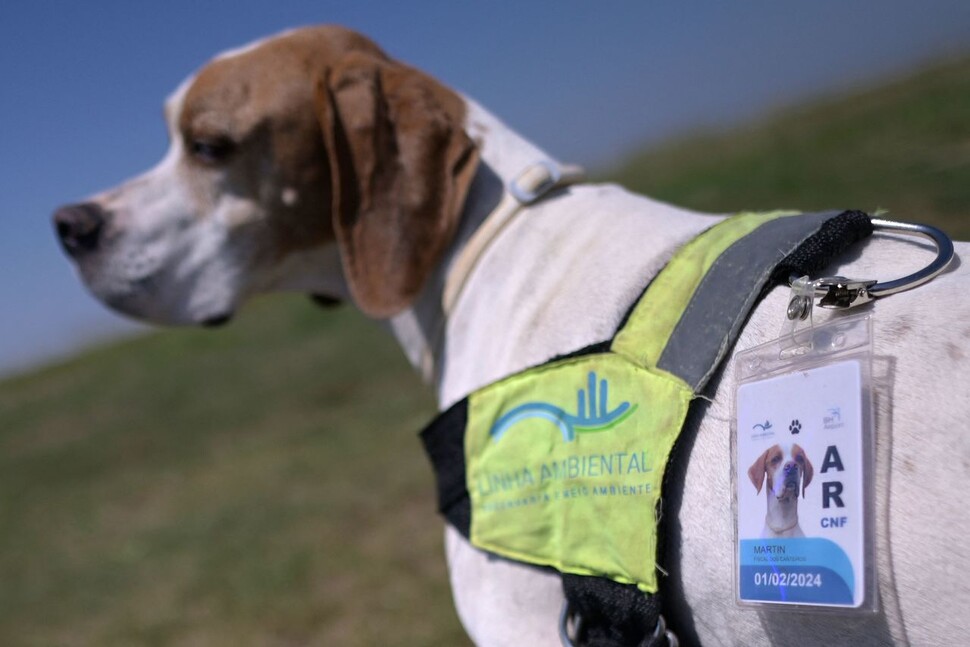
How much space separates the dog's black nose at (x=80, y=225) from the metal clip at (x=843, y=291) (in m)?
1.85

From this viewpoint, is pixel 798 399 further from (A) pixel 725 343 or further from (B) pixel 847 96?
(B) pixel 847 96

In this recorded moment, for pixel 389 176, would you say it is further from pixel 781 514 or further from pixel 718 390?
pixel 781 514

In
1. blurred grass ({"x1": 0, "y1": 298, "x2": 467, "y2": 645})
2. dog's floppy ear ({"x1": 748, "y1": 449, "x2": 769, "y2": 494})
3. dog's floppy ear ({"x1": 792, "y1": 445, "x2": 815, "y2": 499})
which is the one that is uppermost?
dog's floppy ear ({"x1": 792, "y1": 445, "x2": 815, "y2": 499})

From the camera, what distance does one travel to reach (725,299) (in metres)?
1.35

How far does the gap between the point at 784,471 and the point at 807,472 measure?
3 centimetres

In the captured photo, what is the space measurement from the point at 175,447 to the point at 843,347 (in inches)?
306

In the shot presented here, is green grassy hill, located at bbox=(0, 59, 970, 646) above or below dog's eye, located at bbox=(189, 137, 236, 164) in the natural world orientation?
below

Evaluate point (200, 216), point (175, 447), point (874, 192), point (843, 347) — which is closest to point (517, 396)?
point (843, 347)

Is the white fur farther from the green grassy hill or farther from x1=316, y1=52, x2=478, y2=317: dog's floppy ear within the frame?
the green grassy hill

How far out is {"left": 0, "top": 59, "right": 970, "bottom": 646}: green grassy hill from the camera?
4.34 m

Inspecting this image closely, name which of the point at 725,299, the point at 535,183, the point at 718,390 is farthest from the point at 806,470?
the point at 535,183

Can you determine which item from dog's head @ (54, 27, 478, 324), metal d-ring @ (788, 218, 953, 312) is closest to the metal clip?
metal d-ring @ (788, 218, 953, 312)

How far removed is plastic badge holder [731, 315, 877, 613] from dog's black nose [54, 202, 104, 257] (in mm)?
1778

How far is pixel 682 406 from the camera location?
1.32m
